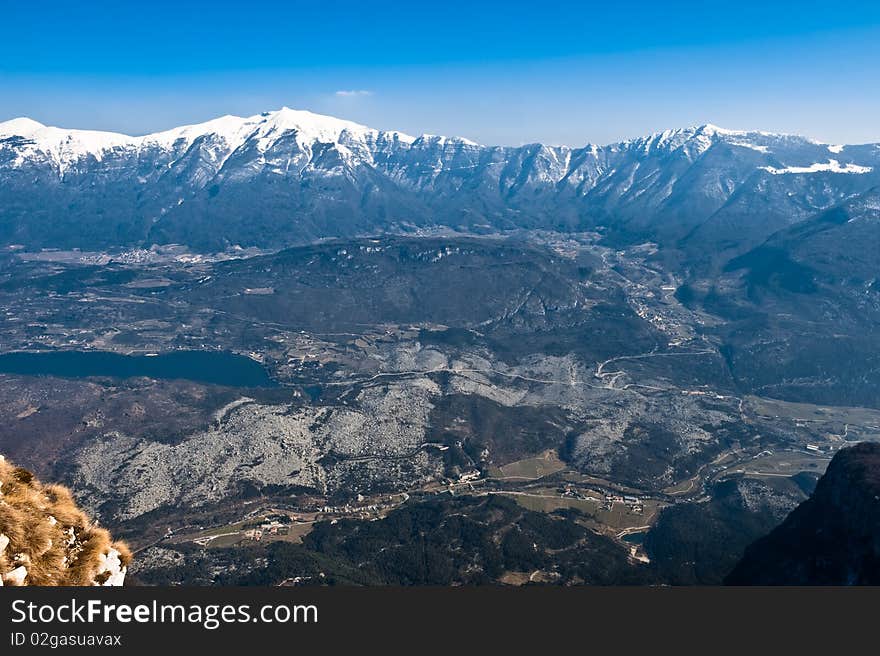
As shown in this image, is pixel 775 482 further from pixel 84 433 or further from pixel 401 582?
pixel 84 433

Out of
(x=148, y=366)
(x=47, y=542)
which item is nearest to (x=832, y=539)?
(x=47, y=542)

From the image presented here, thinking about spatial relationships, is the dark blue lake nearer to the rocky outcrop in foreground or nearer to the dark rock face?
the dark rock face

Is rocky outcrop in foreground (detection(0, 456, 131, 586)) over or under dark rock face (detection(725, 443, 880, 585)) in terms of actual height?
over

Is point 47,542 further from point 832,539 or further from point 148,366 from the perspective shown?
point 148,366

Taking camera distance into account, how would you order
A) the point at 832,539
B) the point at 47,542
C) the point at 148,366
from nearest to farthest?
1. the point at 47,542
2. the point at 832,539
3. the point at 148,366

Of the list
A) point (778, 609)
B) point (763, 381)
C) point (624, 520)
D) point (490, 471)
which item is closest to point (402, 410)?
point (490, 471)

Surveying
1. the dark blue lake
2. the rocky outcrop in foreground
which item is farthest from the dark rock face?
the dark blue lake
